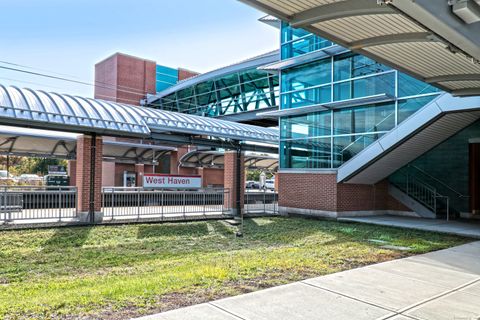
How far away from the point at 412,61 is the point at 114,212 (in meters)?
12.2

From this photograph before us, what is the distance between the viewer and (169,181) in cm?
1616

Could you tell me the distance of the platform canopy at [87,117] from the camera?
12.5 metres

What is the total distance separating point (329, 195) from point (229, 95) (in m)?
19.0

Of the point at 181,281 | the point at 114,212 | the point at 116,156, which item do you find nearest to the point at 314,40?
the point at 114,212

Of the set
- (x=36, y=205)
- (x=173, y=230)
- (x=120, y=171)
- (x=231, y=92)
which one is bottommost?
(x=173, y=230)

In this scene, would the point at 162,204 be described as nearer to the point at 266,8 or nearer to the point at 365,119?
the point at 365,119

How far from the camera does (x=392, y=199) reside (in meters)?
18.8

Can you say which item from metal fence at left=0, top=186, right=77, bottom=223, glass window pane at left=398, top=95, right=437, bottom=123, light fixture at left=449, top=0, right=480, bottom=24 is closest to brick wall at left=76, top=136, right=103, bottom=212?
metal fence at left=0, top=186, right=77, bottom=223

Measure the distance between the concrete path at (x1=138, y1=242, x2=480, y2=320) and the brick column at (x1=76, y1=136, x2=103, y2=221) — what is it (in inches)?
392

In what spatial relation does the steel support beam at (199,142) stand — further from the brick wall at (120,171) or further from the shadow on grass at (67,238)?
the brick wall at (120,171)

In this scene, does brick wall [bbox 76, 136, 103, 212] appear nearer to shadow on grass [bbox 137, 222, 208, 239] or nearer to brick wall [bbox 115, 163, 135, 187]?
shadow on grass [bbox 137, 222, 208, 239]

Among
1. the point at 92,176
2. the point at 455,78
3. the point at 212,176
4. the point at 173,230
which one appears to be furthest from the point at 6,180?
the point at 455,78

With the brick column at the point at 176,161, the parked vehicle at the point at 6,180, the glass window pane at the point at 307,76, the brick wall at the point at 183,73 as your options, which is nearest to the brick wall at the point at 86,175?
the glass window pane at the point at 307,76

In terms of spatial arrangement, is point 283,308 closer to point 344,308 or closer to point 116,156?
point 344,308
